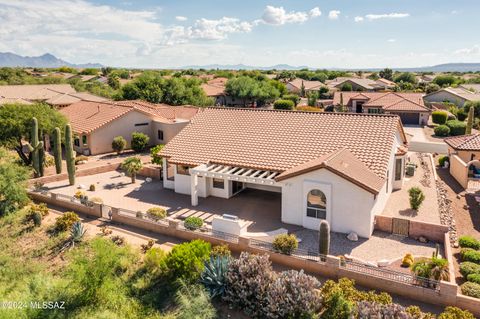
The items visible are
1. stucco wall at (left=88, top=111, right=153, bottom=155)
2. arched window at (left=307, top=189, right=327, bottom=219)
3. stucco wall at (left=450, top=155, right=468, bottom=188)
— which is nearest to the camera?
arched window at (left=307, top=189, right=327, bottom=219)

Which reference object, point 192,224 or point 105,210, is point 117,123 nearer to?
point 105,210

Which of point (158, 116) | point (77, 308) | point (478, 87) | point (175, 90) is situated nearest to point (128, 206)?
point (77, 308)

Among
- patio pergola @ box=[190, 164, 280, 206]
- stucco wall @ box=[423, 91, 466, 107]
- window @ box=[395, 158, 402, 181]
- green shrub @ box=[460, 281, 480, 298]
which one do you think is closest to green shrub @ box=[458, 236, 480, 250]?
green shrub @ box=[460, 281, 480, 298]

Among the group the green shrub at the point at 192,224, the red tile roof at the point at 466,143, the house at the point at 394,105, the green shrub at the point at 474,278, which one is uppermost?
the house at the point at 394,105

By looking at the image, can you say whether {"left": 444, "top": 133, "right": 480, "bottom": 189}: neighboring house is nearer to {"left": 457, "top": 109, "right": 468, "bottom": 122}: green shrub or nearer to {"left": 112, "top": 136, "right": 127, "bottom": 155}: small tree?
{"left": 457, "top": 109, "right": 468, "bottom": 122}: green shrub

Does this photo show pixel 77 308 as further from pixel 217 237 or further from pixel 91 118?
pixel 91 118

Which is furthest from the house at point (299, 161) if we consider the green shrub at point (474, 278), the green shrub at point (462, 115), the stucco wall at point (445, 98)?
the stucco wall at point (445, 98)

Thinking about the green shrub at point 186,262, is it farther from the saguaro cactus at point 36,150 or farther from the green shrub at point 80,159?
the green shrub at point 80,159

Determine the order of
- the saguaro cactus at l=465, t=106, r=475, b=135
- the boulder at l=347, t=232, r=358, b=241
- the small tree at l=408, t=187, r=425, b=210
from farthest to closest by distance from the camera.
A: the saguaro cactus at l=465, t=106, r=475, b=135, the small tree at l=408, t=187, r=425, b=210, the boulder at l=347, t=232, r=358, b=241
